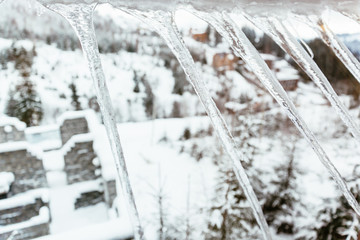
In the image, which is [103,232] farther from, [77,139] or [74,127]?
[74,127]

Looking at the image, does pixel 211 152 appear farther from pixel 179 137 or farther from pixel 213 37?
pixel 213 37

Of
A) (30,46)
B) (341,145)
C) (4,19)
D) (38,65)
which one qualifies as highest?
(4,19)

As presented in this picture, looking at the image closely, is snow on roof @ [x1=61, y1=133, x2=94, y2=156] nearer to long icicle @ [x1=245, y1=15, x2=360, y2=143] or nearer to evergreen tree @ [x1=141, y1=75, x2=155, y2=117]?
evergreen tree @ [x1=141, y1=75, x2=155, y2=117]

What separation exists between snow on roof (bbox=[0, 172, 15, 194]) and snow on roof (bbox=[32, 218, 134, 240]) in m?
4.23

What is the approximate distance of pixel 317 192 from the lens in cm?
770

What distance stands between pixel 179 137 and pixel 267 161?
459 centimetres

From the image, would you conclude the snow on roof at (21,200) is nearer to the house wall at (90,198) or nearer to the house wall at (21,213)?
the house wall at (21,213)

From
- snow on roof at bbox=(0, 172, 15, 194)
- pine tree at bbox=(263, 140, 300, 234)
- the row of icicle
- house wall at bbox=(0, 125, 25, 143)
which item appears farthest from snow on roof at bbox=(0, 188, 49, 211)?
the row of icicle

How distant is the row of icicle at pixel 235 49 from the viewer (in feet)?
2.11

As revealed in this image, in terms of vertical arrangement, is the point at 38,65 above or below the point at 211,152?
above

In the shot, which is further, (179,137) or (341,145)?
(179,137)

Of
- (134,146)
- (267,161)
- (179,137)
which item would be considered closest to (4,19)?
(134,146)

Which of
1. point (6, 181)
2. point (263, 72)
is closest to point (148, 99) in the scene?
point (6, 181)

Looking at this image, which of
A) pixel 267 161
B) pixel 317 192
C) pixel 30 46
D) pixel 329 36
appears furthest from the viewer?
pixel 30 46
